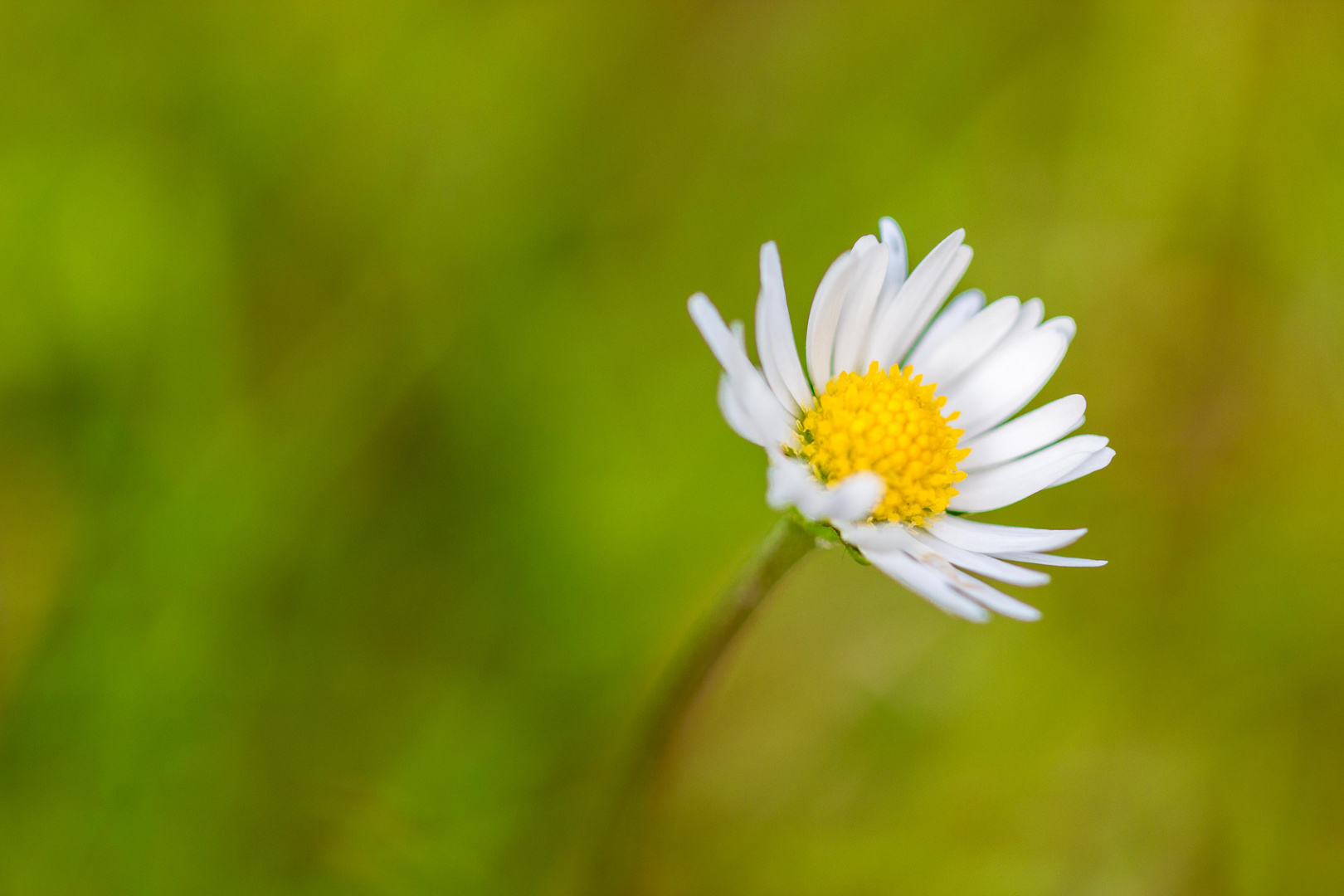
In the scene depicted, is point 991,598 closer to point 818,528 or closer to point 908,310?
point 818,528

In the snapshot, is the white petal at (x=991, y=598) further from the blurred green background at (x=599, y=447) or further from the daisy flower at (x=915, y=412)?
the blurred green background at (x=599, y=447)

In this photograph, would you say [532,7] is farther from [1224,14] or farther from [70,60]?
[1224,14]

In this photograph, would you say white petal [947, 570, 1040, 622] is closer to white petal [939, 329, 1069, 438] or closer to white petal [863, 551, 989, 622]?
white petal [863, 551, 989, 622]

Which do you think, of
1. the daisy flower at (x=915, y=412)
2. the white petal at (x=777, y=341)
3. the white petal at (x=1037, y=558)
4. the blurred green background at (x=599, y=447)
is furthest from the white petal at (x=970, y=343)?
the blurred green background at (x=599, y=447)

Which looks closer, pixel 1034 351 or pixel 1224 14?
pixel 1034 351

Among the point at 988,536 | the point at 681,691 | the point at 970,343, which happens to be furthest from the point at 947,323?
the point at 681,691

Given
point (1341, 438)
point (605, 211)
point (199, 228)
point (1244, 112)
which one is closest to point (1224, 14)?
point (1244, 112)

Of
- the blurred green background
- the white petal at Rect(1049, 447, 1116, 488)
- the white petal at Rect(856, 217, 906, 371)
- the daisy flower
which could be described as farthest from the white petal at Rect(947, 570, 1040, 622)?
the blurred green background
